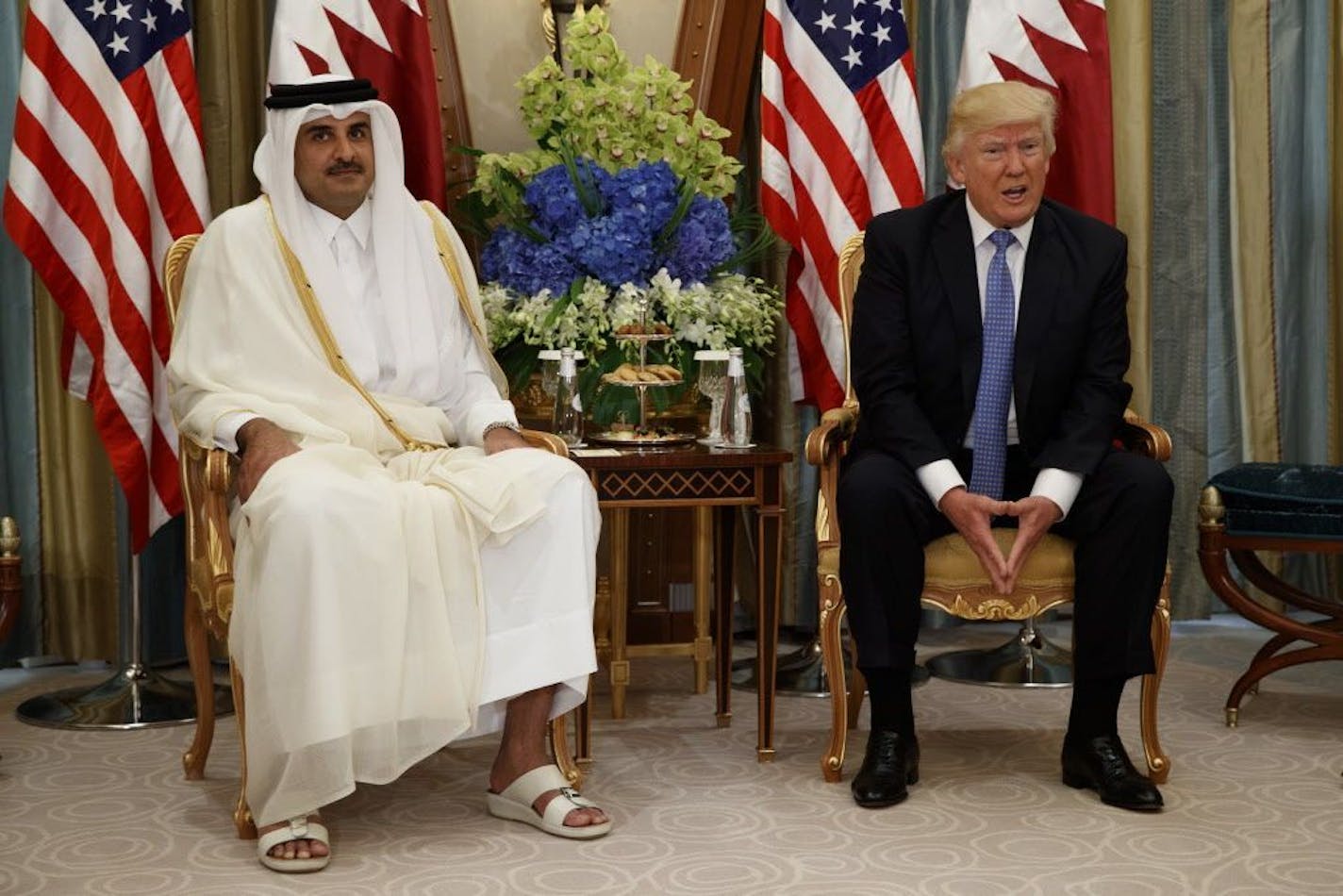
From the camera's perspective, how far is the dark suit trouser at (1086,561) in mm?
3629

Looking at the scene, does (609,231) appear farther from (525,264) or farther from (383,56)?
(383,56)

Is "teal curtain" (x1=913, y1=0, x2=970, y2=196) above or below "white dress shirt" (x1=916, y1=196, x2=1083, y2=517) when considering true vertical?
above

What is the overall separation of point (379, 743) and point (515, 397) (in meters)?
1.53

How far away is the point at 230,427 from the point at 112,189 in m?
1.24

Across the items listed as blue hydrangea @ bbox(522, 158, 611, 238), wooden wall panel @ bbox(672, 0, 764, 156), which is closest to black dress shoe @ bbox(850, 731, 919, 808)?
blue hydrangea @ bbox(522, 158, 611, 238)

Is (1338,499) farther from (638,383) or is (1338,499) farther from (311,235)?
(311,235)

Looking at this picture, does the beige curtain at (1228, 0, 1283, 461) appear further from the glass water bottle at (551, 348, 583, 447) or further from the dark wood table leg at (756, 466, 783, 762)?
the glass water bottle at (551, 348, 583, 447)

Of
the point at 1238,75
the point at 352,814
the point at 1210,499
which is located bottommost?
the point at 352,814

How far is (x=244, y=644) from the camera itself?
129 inches

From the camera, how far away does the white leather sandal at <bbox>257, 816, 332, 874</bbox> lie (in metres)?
3.17

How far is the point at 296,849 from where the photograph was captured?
320 centimetres

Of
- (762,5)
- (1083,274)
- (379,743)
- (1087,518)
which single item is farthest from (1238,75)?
(379,743)

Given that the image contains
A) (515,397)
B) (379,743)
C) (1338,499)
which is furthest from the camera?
(515,397)

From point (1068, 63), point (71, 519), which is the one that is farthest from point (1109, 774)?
point (71, 519)
